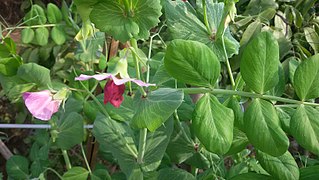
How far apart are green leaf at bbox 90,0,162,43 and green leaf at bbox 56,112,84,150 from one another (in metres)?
0.30

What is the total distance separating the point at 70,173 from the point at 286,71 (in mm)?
563

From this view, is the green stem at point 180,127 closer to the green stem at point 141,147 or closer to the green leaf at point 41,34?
the green stem at point 141,147

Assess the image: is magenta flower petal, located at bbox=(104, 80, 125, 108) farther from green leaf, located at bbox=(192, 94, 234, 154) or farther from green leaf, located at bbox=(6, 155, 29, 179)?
green leaf, located at bbox=(6, 155, 29, 179)

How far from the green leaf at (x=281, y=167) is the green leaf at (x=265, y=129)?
0.20ft

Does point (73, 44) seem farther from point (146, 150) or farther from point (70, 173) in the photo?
point (146, 150)

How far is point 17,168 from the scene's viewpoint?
1.02 metres

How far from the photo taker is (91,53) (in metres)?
1.10

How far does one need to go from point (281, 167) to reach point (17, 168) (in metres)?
0.64

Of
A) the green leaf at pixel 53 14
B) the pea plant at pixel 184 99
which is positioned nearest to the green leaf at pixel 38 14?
the green leaf at pixel 53 14

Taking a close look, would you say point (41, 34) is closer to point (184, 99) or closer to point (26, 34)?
point (26, 34)

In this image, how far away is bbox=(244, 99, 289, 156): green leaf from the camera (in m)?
0.52

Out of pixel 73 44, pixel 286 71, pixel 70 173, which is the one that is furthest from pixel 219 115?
pixel 73 44

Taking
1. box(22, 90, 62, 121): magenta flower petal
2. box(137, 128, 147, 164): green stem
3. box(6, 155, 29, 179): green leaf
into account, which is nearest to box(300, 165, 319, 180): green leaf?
box(137, 128, 147, 164): green stem

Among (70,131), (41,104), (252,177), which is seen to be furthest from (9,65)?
(252,177)
